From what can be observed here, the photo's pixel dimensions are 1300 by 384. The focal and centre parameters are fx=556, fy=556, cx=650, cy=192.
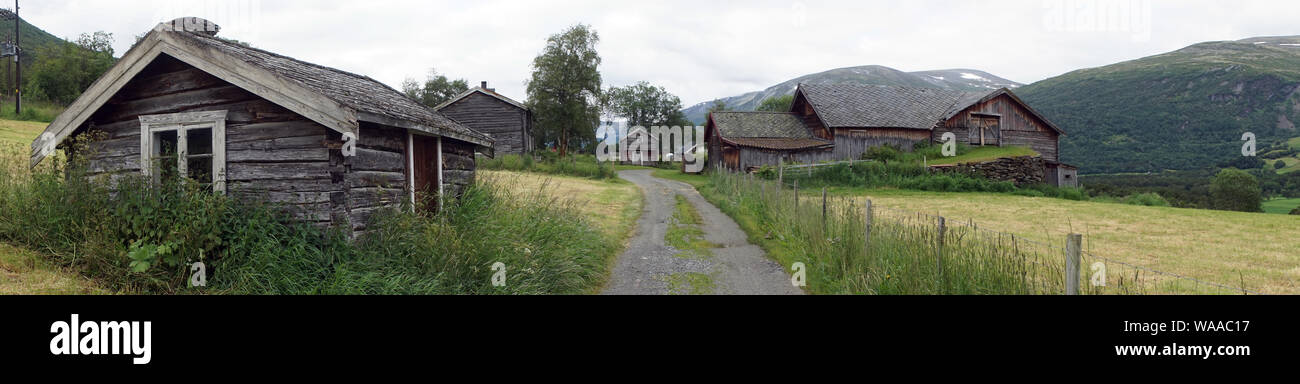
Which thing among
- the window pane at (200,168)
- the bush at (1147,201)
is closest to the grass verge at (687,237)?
the window pane at (200,168)

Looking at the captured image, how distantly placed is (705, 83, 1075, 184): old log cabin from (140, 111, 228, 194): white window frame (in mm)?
32352

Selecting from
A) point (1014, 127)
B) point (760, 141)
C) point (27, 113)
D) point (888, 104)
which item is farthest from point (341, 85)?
point (1014, 127)

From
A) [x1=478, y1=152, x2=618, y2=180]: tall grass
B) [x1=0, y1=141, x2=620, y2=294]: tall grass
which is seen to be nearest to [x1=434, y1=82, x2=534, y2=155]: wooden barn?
[x1=478, y1=152, x2=618, y2=180]: tall grass

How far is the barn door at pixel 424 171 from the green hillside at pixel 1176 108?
87.4 metres

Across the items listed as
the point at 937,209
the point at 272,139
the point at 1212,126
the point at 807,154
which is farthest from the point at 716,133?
the point at 1212,126

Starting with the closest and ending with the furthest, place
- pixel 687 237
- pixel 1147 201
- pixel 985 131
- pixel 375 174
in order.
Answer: pixel 375 174
pixel 687 237
pixel 1147 201
pixel 985 131

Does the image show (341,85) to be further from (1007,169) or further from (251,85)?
(1007,169)

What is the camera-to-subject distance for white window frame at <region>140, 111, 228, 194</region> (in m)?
7.52

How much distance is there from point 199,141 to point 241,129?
35.8 inches

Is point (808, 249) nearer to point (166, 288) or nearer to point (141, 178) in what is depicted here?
point (166, 288)

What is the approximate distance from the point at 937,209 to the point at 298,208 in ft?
69.9

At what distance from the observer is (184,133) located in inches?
307

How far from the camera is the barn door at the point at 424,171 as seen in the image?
9.42 metres

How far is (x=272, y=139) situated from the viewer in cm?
743
